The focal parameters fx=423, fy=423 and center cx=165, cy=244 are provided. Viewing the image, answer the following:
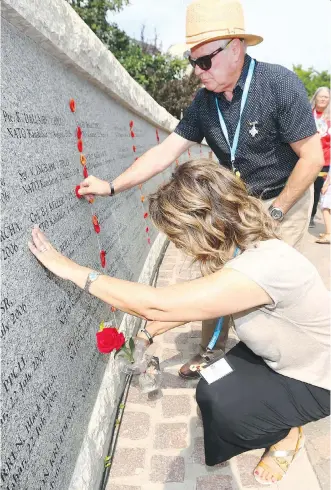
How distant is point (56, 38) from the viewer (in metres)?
1.85

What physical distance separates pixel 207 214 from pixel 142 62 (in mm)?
13747

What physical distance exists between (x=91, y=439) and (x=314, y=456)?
111 centimetres

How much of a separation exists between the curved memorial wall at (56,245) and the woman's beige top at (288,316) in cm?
73

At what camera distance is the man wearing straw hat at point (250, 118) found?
214 centimetres

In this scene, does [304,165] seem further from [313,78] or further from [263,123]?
[313,78]

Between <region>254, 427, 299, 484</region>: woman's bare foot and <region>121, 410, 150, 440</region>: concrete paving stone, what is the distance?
0.63 metres

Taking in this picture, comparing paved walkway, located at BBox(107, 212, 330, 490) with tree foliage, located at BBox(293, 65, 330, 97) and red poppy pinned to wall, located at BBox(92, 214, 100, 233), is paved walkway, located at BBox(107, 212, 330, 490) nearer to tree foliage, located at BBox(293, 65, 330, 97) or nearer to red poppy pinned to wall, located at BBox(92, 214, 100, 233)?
red poppy pinned to wall, located at BBox(92, 214, 100, 233)

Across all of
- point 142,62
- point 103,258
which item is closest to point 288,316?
point 103,258

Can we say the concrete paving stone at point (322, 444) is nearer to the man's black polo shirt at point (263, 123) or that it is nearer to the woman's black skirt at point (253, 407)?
the woman's black skirt at point (253, 407)

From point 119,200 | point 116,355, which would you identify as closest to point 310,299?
point 116,355

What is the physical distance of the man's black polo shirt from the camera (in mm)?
2180

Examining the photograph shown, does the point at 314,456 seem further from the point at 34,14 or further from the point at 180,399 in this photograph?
the point at 34,14

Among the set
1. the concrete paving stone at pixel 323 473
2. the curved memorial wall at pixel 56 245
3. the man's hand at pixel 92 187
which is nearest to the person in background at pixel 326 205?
the curved memorial wall at pixel 56 245

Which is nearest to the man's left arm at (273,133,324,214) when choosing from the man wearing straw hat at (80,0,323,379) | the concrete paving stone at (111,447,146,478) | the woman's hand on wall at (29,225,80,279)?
the man wearing straw hat at (80,0,323,379)
